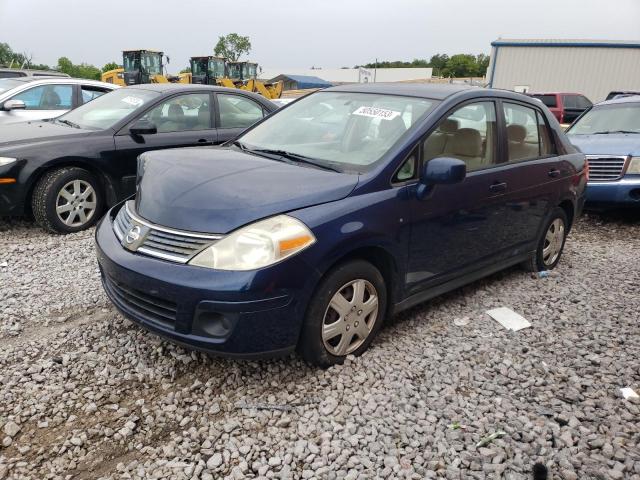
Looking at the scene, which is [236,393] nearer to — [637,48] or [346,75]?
[637,48]

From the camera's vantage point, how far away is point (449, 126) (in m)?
3.57

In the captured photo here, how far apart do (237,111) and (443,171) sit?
4.20m

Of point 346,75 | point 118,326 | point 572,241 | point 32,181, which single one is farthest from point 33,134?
point 346,75

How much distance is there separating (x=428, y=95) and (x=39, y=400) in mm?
3063

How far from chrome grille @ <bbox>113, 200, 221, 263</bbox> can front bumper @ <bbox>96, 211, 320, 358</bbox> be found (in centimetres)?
5

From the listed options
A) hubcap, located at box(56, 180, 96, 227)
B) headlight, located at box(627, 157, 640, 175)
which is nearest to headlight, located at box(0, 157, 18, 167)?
hubcap, located at box(56, 180, 96, 227)

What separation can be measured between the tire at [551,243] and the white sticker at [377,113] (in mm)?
2053

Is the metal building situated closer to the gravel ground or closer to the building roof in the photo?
the building roof

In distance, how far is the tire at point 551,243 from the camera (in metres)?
4.77

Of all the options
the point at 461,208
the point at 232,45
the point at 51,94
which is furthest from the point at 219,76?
the point at 232,45

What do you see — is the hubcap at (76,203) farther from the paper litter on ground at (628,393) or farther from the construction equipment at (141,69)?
the construction equipment at (141,69)

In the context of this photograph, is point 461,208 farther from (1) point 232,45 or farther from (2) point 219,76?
(1) point 232,45

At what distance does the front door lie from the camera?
134 inches

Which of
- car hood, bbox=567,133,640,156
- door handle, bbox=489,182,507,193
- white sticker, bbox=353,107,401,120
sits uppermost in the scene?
white sticker, bbox=353,107,401,120
